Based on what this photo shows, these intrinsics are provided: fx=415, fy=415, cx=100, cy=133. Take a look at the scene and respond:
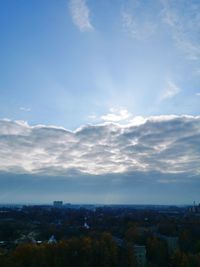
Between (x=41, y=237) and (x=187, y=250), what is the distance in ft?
94.2

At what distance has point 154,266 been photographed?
46.0 m

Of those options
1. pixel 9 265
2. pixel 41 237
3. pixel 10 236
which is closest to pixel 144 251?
pixel 9 265

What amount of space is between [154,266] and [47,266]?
12.4m

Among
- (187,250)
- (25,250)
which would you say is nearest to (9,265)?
(25,250)

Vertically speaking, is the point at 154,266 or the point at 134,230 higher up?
the point at 134,230

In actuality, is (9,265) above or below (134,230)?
A: below

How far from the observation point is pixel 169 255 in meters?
49.9

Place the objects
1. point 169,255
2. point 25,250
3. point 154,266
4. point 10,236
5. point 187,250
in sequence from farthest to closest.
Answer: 1. point 10,236
2. point 187,250
3. point 169,255
4. point 154,266
5. point 25,250

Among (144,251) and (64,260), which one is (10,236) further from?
(64,260)

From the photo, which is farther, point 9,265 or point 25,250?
point 25,250

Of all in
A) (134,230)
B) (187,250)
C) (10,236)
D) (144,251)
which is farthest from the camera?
(10,236)

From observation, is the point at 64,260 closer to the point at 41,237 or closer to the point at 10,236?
the point at 41,237

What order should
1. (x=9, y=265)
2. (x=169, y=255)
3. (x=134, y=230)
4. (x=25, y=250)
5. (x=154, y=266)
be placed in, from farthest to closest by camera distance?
1. (x=134, y=230)
2. (x=169, y=255)
3. (x=154, y=266)
4. (x=25, y=250)
5. (x=9, y=265)

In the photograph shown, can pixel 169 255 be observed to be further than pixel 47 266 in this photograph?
Yes
